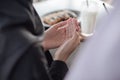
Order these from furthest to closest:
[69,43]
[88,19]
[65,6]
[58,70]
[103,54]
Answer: [65,6] < [88,19] < [69,43] < [58,70] < [103,54]

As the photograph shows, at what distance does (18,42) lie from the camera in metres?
0.51

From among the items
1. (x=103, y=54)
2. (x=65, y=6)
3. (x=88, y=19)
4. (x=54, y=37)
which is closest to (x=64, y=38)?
(x=54, y=37)

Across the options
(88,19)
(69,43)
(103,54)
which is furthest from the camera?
(88,19)

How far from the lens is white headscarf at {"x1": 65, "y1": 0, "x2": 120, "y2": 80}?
455 mm

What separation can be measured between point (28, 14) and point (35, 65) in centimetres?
11

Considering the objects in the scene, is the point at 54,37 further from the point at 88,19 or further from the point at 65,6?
the point at 65,6

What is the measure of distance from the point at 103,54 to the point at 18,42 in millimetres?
173

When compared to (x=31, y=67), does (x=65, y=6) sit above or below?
below

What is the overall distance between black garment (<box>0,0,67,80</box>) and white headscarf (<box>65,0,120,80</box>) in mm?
101

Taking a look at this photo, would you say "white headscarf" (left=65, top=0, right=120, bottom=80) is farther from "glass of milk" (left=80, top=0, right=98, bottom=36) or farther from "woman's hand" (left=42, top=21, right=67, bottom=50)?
"glass of milk" (left=80, top=0, right=98, bottom=36)

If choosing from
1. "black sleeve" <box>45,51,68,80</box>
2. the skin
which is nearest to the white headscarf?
"black sleeve" <box>45,51,68,80</box>

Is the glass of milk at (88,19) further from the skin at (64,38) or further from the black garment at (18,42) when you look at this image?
the black garment at (18,42)

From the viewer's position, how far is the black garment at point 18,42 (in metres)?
0.50

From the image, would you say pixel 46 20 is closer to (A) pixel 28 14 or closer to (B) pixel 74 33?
(B) pixel 74 33
